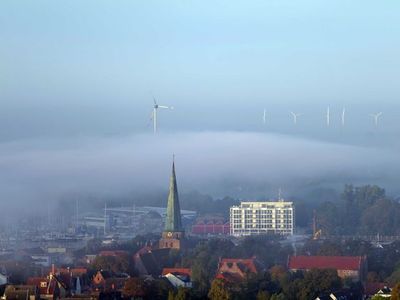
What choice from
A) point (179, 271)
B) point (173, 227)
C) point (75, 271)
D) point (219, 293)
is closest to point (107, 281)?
point (75, 271)

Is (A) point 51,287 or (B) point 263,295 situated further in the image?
(A) point 51,287

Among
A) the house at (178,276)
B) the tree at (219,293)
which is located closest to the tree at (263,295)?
the tree at (219,293)

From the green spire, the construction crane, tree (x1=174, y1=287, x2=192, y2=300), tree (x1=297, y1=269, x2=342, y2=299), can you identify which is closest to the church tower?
the green spire

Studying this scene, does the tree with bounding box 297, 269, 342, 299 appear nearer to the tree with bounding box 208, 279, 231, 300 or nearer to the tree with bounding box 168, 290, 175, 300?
the tree with bounding box 208, 279, 231, 300

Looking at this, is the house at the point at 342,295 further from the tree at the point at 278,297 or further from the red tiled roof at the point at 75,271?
the red tiled roof at the point at 75,271

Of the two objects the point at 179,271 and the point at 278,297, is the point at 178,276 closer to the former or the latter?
the point at 179,271

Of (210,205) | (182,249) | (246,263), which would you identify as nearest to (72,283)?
(246,263)

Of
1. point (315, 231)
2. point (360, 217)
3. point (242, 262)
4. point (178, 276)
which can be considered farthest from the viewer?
point (360, 217)
